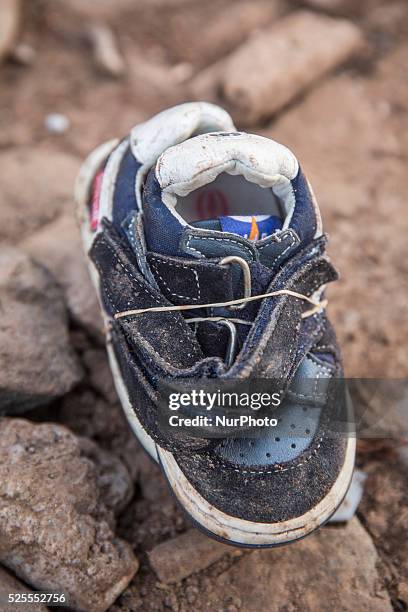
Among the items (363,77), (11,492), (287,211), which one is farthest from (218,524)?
(363,77)

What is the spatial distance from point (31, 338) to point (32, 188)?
34.6 inches

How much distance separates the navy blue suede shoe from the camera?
4.49 ft

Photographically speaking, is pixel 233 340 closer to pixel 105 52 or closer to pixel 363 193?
pixel 363 193

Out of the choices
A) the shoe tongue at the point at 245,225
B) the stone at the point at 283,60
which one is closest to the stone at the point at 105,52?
the stone at the point at 283,60

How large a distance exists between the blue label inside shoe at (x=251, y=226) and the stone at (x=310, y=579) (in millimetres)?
824

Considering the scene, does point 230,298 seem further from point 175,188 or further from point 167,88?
point 167,88

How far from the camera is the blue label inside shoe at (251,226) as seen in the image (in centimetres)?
152

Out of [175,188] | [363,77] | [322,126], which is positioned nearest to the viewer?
[175,188]

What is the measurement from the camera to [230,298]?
1.45m

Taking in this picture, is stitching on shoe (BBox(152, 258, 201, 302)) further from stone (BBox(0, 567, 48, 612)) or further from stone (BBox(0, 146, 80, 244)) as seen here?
stone (BBox(0, 146, 80, 244))

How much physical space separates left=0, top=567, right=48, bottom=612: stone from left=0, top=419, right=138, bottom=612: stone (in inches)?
0.8

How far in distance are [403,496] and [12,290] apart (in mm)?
1302

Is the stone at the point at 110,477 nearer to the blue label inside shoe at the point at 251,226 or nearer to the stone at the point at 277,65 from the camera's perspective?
the blue label inside shoe at the point at 251,226

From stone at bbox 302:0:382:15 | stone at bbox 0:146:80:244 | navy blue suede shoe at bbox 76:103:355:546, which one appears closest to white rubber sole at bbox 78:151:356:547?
navy blue suede shoe at bbox 76:103:355:546
